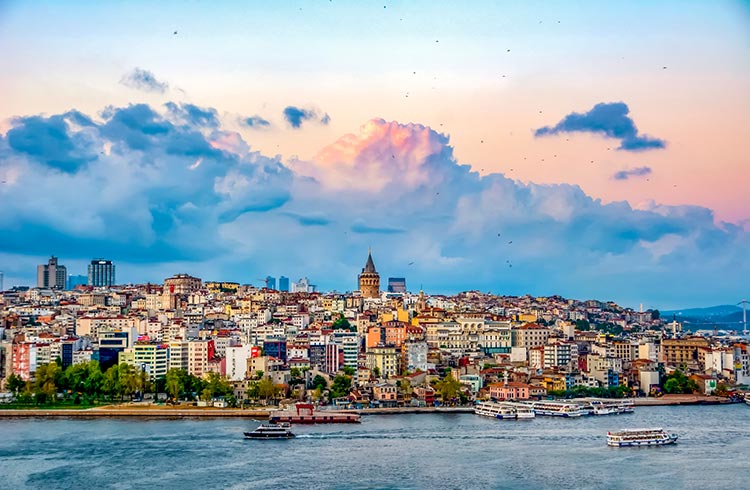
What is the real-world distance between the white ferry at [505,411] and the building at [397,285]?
24673mm

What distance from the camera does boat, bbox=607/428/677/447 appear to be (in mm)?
13727

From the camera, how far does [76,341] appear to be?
2223cm

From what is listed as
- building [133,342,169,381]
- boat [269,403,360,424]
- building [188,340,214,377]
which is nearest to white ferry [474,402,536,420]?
boat [269,403,360,424]

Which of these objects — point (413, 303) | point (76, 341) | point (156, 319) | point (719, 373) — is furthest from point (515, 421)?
point (413, 303)

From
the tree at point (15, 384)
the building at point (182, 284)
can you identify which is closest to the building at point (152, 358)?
the tree at point (15, 384)

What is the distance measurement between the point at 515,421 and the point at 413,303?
55.9 feet

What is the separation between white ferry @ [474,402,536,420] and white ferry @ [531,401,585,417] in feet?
0.78

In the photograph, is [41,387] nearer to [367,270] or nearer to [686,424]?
[686,424]

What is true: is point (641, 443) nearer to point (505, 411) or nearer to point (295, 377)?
point (505, 411)

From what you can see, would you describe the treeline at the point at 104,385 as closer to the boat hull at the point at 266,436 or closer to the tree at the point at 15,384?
the tree at the point at 15,384

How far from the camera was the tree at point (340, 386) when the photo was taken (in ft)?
62.2

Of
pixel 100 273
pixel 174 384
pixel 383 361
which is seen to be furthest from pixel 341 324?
pixel 100 273

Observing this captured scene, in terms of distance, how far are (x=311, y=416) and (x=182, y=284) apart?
20.8 meters

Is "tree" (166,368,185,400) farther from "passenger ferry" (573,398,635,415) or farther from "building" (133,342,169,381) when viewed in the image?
"passenger ferry" (573,398,635,415)
